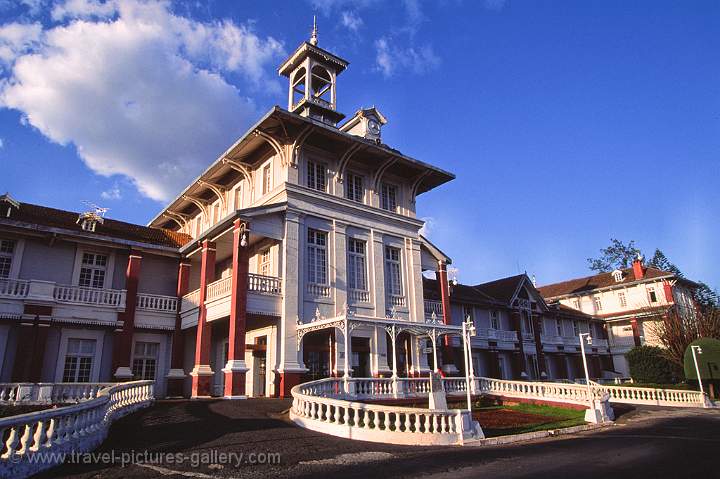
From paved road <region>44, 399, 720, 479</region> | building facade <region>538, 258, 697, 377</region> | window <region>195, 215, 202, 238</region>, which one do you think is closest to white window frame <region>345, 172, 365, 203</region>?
window <region>195, 215, 202, 238</region>

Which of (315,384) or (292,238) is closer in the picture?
(315,384)

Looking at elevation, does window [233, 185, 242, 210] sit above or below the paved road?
above

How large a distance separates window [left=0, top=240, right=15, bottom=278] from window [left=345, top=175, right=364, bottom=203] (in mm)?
15516

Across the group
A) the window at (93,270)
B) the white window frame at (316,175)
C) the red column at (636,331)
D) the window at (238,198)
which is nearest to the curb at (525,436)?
the white window frame at (316,175)

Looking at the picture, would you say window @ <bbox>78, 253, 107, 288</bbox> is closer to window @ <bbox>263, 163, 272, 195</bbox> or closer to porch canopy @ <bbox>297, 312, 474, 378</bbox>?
window @ <bbox>263, 163, 272, 195</bbox>

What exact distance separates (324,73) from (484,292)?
2249cm

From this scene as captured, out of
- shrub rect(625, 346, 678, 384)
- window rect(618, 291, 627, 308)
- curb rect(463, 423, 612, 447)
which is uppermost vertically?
window rect(618, 291, 627, 308)

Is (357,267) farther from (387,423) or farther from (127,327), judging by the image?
(387,423)

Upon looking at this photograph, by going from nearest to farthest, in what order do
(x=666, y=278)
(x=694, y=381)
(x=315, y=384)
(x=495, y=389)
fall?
(x=315, y=384) < (x=495, y=389) < (x=694, y=381) < (x=666, y=278)

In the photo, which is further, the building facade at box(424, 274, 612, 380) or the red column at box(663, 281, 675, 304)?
the red column at box(663, 281, 675, 304)

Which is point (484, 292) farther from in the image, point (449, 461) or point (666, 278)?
point (449, 461)

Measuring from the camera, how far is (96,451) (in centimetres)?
985

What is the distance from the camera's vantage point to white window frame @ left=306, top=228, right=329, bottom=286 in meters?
22.5

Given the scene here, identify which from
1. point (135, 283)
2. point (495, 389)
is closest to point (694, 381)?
point (495, 389)
